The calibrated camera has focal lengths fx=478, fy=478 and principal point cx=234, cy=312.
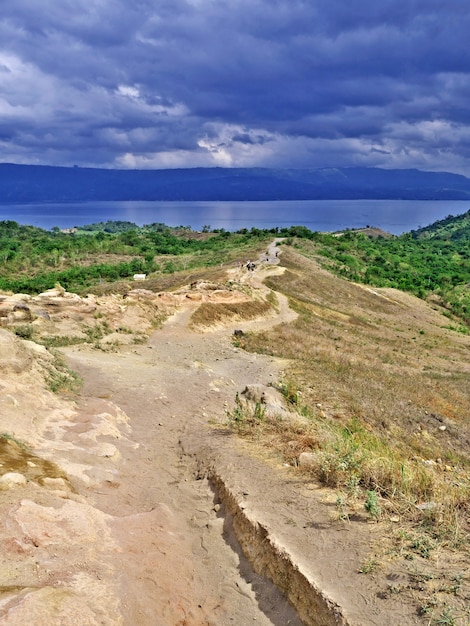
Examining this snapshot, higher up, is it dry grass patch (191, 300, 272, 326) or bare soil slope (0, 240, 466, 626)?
bare soil slope (0, 240, 466, 626)

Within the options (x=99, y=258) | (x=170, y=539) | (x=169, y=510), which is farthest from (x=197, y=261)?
(x=170, y=539)

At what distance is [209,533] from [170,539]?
28.1 inches

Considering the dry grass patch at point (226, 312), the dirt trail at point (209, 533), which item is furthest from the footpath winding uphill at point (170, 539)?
the dry grass patch at point (226, 312)

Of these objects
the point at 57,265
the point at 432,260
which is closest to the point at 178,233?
the point at 57,265

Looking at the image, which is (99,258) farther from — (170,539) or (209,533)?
(170,539)

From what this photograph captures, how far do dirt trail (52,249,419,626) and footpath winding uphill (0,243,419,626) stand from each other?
17 millimetres

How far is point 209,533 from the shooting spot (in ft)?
23.1

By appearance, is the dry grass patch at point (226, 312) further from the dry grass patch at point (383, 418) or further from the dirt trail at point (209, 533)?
the dirt trail at point (209, 533)

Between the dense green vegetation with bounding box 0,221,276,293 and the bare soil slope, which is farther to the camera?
the dense green vegetation with bounding box 0,221,276,293

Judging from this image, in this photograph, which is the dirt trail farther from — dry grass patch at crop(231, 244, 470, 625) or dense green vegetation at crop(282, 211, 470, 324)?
dense green vegetation at crop(282, 211, 470, 324)

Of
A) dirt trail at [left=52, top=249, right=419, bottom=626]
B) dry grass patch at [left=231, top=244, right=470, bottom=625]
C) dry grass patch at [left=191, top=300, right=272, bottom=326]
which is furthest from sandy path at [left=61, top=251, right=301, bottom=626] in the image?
dry grass patch at [left=191, top=300, right=272, bottom=326]

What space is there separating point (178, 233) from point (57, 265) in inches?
1848

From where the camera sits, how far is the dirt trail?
16.6 feet

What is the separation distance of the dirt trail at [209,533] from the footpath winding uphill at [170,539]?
0.02 meters
